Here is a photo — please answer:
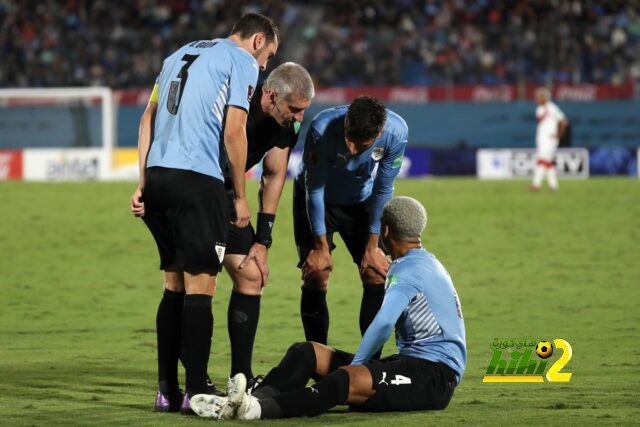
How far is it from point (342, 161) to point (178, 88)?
1.81m

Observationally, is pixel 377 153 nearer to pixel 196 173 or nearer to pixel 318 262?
pixel 318 262

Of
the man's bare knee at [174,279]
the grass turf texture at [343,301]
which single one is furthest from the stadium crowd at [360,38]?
the man's bare knee at [174,279]

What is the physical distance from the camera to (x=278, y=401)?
20.4 ft

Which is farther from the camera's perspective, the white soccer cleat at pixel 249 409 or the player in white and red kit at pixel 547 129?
the player in white and red kit at pixel 547 129

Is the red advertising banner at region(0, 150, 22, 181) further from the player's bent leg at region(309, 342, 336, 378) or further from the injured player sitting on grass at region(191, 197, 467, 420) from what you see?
the injured player sitting on grass at region(191, 197, 467, 420)

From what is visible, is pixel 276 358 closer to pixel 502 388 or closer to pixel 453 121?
pixel 502 388

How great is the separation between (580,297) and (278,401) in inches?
286

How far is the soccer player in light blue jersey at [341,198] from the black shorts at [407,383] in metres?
1.67

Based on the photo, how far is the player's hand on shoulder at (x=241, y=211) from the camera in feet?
22.0

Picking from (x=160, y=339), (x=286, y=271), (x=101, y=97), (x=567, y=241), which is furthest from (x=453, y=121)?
(x=160, y=339)

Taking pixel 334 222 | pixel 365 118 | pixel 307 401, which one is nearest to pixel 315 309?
pixel 334 222

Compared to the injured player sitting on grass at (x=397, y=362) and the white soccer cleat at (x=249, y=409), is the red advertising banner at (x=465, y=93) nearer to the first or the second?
the injured player sitting on grass at (x=397, y=362)

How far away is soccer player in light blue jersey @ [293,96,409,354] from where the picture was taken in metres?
8.00

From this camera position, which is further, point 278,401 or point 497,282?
point 497,282
